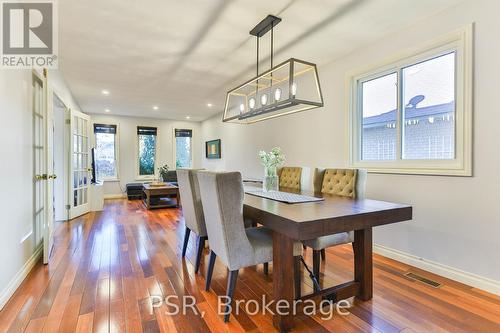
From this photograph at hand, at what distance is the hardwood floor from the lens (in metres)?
1.72

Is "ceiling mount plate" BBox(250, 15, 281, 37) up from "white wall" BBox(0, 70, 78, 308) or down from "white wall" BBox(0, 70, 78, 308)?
up

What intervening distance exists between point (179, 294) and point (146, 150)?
22.7ft

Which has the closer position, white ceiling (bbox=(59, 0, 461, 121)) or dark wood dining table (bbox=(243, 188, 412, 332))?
dark wood dining table (bbox=(243, 188, 412, 332))

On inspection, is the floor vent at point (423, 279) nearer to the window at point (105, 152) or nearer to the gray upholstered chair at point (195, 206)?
the gray upholstered chair at point (195, 206)

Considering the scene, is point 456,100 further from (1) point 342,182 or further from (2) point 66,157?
(2) point 66,157

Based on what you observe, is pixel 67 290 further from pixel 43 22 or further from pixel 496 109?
pixel 496 109

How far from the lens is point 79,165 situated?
5234 mm

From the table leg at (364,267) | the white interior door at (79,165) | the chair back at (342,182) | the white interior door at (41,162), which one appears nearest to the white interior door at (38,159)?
the white interior door at (41,162)

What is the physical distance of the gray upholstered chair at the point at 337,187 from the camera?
6.91 feet

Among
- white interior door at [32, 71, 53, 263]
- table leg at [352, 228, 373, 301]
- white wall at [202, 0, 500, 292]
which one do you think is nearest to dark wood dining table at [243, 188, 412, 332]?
table leg at [352, 228, 373, 301]

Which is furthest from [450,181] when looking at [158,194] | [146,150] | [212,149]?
[146,150]

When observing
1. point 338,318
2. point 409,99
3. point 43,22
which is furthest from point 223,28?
point 338,318

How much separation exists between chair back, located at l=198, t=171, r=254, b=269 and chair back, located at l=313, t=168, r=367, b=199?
49.8 inches

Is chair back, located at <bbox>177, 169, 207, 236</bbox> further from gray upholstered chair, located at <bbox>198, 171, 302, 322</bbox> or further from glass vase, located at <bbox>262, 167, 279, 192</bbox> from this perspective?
glass vase, located at <bbox>262, 167, 279, 192</bbox>
